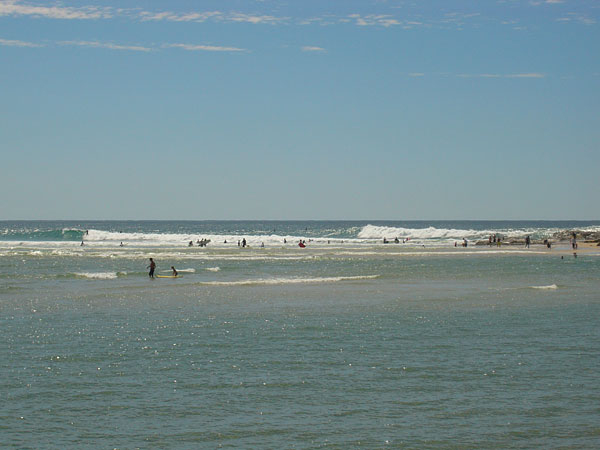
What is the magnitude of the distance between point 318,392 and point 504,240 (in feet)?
324

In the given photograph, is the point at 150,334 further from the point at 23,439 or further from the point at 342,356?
the point at 23,439

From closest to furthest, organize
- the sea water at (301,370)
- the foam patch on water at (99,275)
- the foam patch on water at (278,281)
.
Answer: the sea water at (301,370)
the foam patch on water at (278,281)
the foam patch on water at (99,275)

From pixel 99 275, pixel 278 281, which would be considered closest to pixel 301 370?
pixel 278 281

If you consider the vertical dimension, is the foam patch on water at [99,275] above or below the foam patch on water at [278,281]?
above

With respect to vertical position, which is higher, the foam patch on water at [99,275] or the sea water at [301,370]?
the foam patch on water at [99,275]

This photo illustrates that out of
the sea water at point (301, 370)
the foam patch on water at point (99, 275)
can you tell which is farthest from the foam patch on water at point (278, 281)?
the foam patch on water at point (99, 275)

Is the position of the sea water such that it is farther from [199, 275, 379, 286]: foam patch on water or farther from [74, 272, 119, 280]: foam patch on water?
[74, 272, 119, 280]: foam patch on water

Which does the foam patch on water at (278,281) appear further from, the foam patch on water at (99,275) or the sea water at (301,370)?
the foam patch on water at (99,275)

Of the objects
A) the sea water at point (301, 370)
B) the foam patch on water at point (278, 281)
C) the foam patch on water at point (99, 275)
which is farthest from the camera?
A: the foam patch on water at point (99, 275)

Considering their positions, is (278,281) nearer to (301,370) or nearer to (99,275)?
(99,275)

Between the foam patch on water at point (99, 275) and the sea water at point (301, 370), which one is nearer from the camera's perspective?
the sea water at point (301, 370)

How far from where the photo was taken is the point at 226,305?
103ft

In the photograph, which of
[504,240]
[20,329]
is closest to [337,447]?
[20,329]

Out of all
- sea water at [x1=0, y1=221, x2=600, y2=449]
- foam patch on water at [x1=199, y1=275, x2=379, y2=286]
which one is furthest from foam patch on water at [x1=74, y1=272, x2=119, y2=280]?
sea water at [x1=0, y1=221, x2=600, y2=449]
